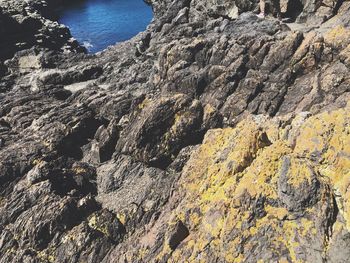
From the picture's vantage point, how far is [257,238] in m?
25.3

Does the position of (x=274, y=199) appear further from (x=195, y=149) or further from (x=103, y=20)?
(x=103, y=20)

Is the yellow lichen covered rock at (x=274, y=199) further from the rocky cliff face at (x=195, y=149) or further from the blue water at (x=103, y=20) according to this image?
the blue water at (x=103, y=20)

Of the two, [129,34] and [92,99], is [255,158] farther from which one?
[129,34]

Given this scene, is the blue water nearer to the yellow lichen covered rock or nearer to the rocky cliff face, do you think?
the rocky cliff face

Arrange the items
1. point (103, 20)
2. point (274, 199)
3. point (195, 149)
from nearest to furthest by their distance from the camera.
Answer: point (274, 199)
point (195, 149)
point (103, 20)

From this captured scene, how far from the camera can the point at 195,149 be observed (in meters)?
42.9

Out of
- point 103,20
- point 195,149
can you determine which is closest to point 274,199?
point 195,149

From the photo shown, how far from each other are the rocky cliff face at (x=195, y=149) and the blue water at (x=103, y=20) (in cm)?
4621

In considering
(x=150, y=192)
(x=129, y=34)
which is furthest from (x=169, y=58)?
(x=129, y=34)

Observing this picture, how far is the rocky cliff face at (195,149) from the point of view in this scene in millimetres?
25734

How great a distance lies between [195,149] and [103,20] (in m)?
104

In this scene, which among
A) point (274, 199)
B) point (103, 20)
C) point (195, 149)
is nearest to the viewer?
point (274, 199)

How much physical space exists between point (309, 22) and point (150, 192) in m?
34.5

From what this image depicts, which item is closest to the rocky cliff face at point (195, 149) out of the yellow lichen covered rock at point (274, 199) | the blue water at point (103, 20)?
the yellow lichen covered rock at point (274, 199)
